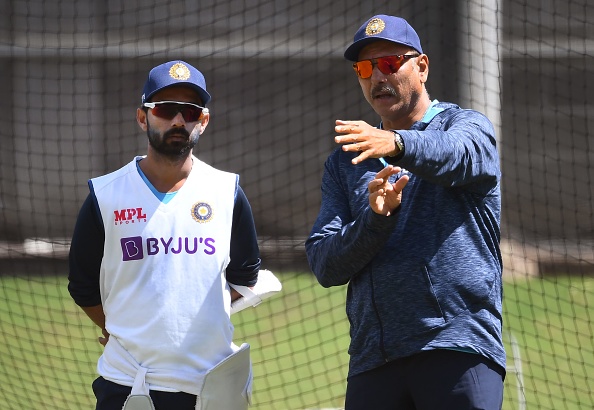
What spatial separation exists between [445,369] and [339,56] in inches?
284

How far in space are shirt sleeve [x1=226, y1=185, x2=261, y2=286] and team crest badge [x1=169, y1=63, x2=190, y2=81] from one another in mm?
372

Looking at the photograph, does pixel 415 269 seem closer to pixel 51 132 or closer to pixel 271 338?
pixel 271 338

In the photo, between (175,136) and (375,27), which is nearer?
(375,27)

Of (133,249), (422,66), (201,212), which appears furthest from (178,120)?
(422,66)

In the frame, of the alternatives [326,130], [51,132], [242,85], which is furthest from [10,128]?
[326,130]

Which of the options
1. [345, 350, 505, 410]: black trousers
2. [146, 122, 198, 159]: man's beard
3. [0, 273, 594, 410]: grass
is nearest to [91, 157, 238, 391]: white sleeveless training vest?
[146, 122, 198, 159]: man's beard

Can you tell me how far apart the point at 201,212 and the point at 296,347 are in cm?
369

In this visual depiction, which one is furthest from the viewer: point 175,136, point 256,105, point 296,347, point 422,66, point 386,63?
point 256,105

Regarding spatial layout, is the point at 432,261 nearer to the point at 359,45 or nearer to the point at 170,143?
the point at 359,45

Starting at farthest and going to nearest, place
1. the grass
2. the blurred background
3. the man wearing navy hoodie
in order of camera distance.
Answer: the blurred background
the grass
the man wearing navy hoodie

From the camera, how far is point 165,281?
2816 mm

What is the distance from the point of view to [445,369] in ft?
8.19

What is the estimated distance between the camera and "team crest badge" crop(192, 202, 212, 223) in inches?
114

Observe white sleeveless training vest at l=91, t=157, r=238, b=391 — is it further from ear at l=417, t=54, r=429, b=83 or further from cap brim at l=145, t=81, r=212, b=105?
ear at l=417, t=54, r=429, b=83
